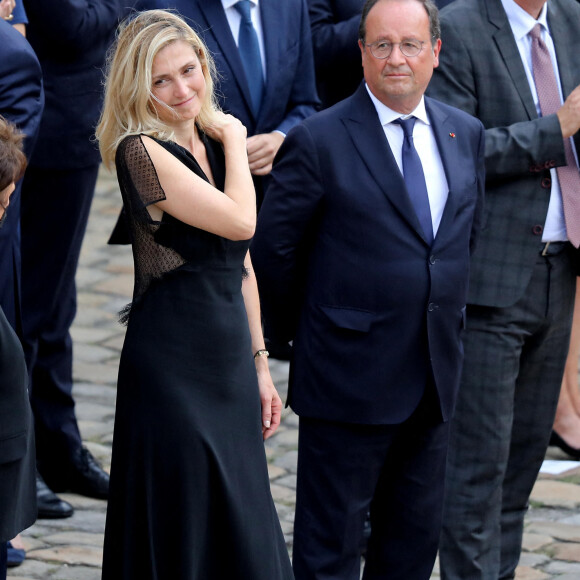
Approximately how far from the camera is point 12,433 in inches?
138

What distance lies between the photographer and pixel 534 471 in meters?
4.94

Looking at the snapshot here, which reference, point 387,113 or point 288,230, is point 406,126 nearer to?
point 387,113

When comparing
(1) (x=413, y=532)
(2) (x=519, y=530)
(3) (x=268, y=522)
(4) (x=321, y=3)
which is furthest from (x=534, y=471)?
(4) (x=321, y=3)

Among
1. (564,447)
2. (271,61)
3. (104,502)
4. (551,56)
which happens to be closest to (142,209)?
(271,61)

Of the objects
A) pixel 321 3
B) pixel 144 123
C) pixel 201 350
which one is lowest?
pixel 201 350

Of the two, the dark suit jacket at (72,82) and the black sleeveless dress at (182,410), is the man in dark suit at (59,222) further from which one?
the black sleeveless dress at (182,410)

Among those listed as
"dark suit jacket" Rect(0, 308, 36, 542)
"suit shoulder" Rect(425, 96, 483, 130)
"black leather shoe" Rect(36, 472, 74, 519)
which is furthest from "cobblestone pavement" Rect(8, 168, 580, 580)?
"suit shoulder" Rect(425, 96, 483, 130)

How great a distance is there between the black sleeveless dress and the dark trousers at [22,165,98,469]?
5.90ft

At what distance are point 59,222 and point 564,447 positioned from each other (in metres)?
2.65

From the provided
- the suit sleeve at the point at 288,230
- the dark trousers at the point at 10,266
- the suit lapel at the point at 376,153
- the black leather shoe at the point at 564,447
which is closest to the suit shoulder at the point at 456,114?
the suit lapel at the point at 376,153

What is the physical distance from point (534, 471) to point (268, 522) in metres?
1.46

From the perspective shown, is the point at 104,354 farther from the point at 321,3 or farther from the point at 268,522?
the point at 268,522

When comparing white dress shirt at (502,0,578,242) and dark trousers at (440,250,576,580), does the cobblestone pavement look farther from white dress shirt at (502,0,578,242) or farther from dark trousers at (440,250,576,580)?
white dress shirt at (502,0,578,242)

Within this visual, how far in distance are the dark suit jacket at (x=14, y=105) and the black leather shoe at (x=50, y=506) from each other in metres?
0.93
